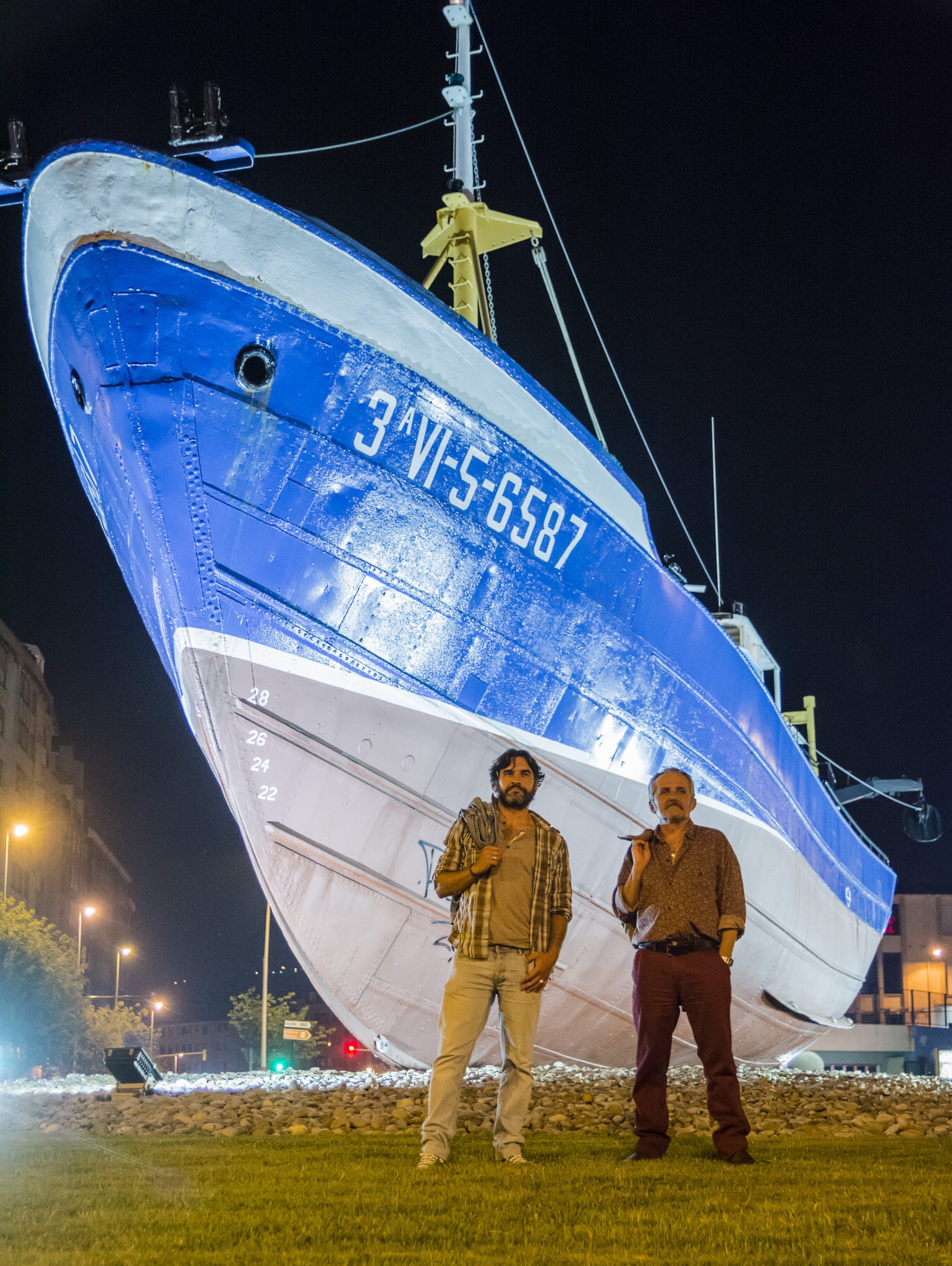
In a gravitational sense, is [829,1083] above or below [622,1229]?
below

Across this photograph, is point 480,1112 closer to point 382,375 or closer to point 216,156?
point 382,375

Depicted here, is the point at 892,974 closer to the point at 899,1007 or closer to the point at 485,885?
the point at 899,1007

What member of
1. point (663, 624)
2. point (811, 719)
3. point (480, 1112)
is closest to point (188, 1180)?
point (480, 1112)

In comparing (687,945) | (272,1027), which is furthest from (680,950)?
(272,1027)

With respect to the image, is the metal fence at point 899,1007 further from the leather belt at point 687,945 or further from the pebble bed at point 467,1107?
the leather belt at point 687,945

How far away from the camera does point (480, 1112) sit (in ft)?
21.4

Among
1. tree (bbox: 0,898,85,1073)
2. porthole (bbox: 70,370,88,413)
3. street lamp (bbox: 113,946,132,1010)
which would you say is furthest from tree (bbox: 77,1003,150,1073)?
porthole (bbox: 70,370,88,413)

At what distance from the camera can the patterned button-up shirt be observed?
191 inches

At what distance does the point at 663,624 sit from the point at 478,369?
2.87m

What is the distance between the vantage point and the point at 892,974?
63.0 metres

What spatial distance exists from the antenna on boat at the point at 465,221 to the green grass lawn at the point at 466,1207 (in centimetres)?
1027

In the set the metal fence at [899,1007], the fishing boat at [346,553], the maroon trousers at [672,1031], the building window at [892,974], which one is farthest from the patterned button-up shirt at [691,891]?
the building window at [892,974]

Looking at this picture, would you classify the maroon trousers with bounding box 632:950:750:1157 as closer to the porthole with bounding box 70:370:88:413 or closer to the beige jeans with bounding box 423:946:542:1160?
the beige jeans with bounding box 423:946:542:1160

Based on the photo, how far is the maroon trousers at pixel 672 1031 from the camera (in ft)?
15.4
